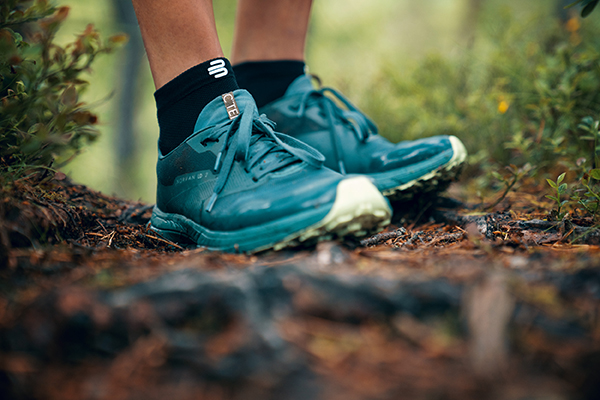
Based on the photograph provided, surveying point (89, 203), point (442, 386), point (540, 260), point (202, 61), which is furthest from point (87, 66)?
point (540, 260)

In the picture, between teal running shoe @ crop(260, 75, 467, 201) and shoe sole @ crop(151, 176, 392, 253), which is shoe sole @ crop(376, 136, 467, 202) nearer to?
teal running shoe @ crop(260, 75, 467, 201)

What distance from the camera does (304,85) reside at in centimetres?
188

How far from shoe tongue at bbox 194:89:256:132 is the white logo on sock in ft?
0.27

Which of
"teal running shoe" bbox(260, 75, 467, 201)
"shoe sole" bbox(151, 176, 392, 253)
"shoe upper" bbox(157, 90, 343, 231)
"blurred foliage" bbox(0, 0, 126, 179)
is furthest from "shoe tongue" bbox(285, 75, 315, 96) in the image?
"shoe sole" bbox(151, 176, 392, 253)

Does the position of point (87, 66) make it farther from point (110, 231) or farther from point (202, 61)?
point (110, 231)

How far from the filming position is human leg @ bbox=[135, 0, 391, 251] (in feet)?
3.48

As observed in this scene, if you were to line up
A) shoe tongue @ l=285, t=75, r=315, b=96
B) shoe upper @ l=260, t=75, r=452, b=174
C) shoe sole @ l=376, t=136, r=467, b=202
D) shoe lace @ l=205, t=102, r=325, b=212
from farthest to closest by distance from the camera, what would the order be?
shoe tongue @ l=285, t=75, r=315, b=96 → shoe upper @ l=260, t=75, r=452, b=174 → shoe sole @ l=376, t=136, r=467, b=202 → shoe lace @ l=205, t=102, r=325, b=212

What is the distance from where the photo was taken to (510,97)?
85.4 inches

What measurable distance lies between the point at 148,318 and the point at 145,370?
89 mm

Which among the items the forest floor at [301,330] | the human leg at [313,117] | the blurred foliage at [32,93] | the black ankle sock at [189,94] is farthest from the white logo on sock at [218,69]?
the forest floor at [301,330]

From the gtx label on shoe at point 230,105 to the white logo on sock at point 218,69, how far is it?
0.08 m

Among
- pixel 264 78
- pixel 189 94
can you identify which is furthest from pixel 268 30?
pixel 189 94

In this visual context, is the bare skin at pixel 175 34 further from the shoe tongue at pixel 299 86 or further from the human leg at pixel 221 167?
the shoe tongue at pixel 299 86

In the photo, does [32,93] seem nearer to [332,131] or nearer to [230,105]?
→ [230,105]
